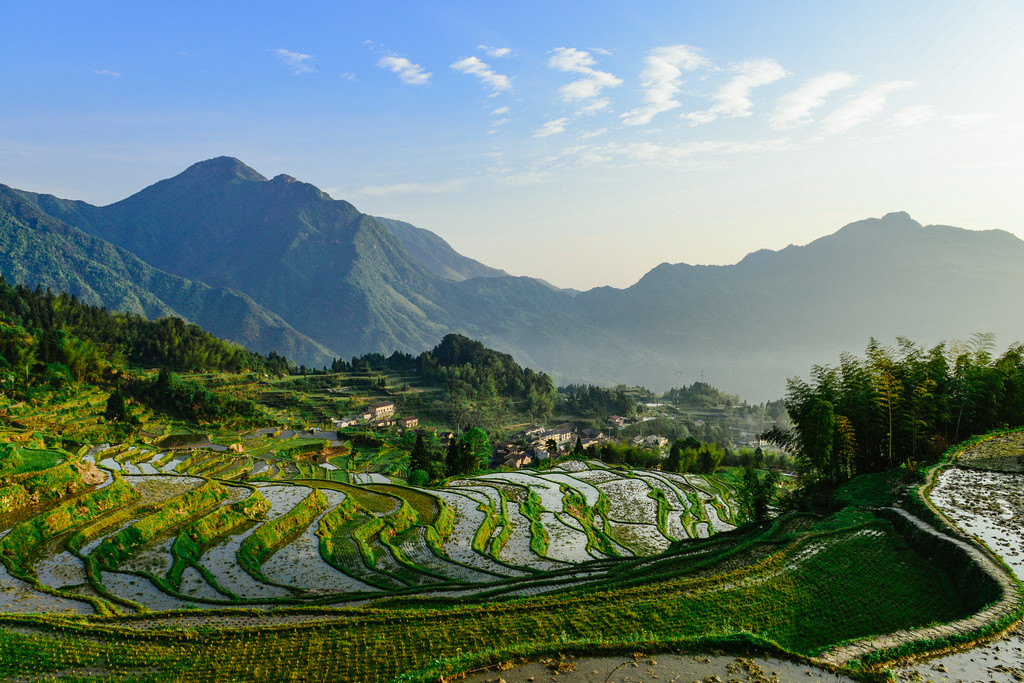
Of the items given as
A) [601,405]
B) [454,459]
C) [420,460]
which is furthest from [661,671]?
[601,405]

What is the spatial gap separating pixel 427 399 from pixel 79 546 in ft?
274

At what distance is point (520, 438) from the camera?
8612 centimetres

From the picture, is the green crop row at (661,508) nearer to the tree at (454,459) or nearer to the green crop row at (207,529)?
the tree at (454,459)

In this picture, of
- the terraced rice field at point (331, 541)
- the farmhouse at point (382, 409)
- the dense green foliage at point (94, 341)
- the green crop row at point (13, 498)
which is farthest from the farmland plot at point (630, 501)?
the dense green foliage at point (94, 341)

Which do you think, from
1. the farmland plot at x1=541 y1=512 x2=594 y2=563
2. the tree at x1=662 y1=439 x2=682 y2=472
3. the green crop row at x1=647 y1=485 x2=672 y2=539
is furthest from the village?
the farmland plot at x1=541 y1=512 x2=594 y2=563

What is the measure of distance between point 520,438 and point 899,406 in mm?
64449

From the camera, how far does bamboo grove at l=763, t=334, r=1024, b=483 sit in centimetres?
2519

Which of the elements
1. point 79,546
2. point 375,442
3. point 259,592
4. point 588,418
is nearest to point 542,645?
point 259,592

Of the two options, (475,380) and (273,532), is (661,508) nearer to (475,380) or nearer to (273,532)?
(273,532)

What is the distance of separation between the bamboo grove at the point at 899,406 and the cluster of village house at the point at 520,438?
38476mm

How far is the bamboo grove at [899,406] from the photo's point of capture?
25.2 m

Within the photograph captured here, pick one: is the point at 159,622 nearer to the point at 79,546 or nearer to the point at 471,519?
A: the point at 79,546

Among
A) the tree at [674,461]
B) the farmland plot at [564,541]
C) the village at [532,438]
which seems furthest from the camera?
the village at [532,438]

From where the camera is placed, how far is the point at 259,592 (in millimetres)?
17125
